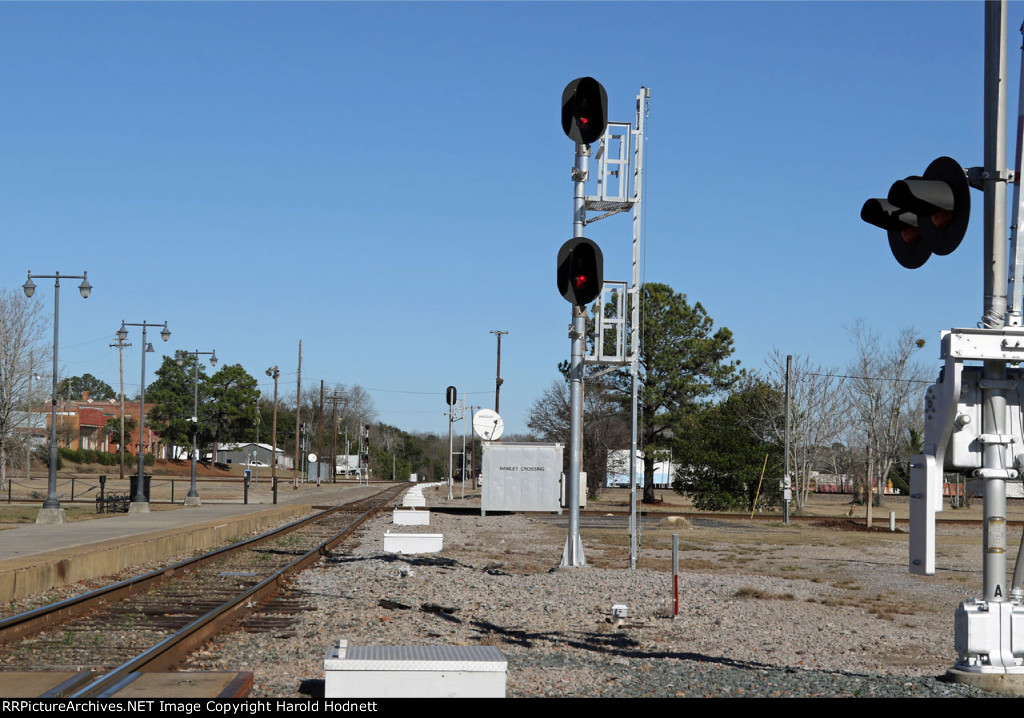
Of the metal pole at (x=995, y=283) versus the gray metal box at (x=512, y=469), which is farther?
the gray metal box at (x=512, y=469)

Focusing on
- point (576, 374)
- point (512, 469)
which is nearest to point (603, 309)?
point (576, 374)

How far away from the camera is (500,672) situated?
7191 mm

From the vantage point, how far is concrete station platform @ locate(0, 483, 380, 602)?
49.6 ft

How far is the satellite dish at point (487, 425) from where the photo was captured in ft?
95.1

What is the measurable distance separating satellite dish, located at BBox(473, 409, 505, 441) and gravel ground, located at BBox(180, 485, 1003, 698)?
5959 mm

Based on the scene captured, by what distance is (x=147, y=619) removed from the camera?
12.5 metres

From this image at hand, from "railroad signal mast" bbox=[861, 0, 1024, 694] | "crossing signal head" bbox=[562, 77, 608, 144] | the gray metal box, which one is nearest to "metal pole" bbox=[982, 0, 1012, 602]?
"railroad signal mast" bbox=[861, 0, 1024, 694]

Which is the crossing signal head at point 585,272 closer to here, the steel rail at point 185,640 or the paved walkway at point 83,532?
the steel rail at point 185,640

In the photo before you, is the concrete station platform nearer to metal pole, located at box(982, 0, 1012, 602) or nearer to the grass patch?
the grass patch

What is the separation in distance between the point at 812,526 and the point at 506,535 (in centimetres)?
1334

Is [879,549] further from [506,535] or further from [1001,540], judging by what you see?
[1001,540]

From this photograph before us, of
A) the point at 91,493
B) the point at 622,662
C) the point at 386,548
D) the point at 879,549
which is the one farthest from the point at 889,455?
the point at 622,662

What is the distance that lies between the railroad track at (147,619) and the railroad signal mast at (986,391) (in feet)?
19.3

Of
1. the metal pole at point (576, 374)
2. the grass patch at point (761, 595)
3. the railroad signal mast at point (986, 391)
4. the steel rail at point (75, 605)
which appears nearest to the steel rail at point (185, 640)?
the steel rail at point (75, 605)
